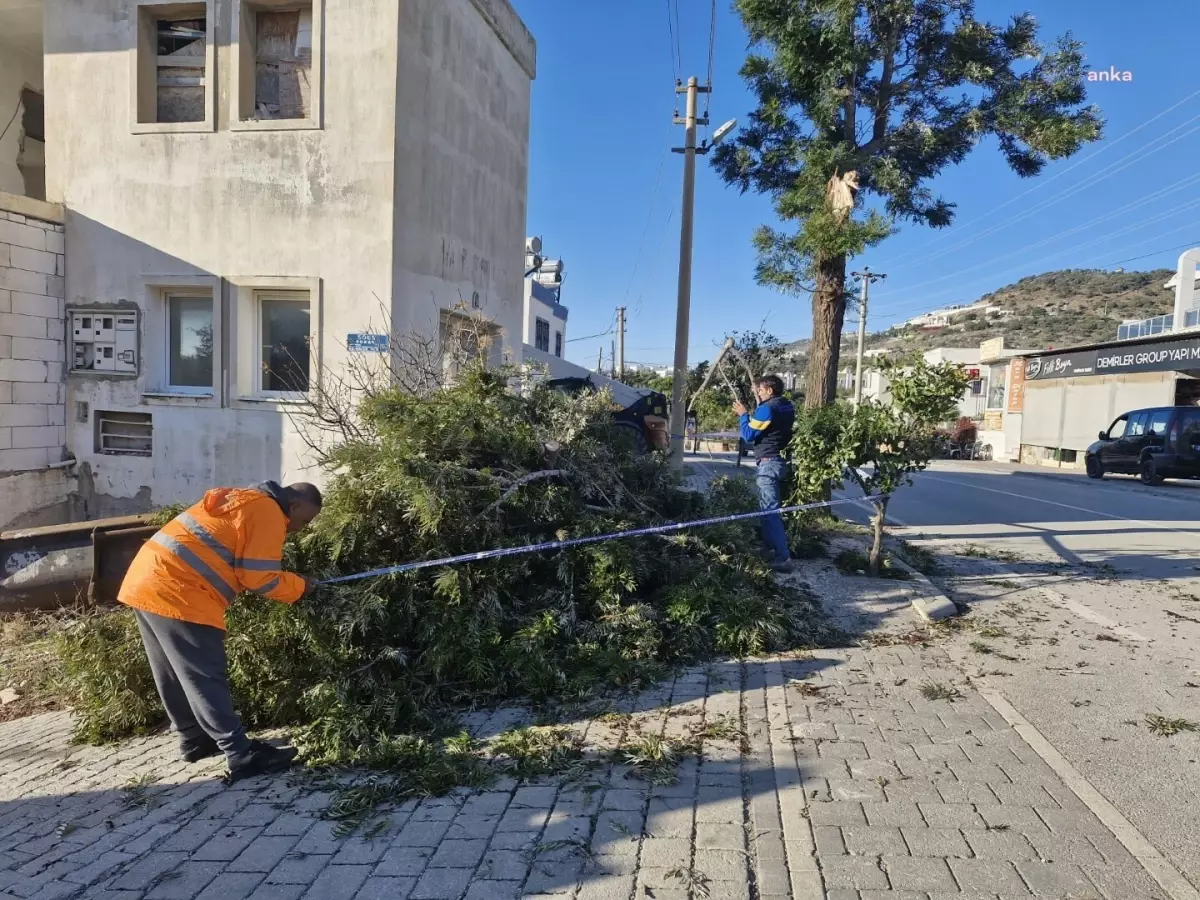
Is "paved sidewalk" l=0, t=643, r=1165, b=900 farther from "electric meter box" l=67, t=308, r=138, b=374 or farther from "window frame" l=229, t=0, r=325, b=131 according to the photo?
"window frame" l=229, t=0, r=325, b=131

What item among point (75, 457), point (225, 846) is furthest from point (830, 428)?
point (75, 457)

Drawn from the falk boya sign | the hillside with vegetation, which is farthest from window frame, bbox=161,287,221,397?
the hillside with vegetation

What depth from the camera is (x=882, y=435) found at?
6656mm

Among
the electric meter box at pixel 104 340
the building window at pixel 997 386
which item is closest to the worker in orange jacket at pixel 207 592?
the electric meter box at pixel 104 340

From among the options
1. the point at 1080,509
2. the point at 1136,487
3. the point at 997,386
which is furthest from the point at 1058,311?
the point at 1080,509

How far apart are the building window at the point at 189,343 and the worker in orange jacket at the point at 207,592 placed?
605cm

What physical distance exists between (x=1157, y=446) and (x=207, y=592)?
21649 millimetres

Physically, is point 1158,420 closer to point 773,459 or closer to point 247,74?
point 773,459

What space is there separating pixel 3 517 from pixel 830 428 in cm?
874

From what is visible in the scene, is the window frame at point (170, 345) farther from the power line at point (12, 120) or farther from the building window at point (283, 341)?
the power line at point (12, 120)

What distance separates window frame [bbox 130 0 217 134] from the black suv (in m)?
20.7

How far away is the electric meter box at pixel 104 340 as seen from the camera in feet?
29.6

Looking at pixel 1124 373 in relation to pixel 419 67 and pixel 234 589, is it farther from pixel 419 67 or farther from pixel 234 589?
pixel 234 589

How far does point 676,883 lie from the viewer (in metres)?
2.77
